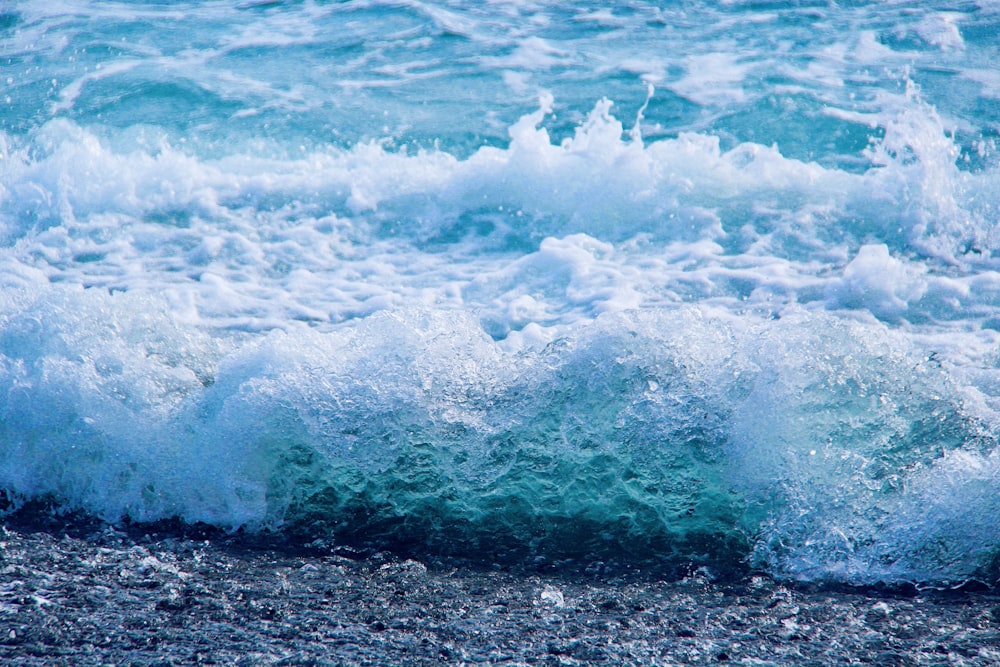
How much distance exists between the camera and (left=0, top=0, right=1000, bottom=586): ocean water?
10.7ft

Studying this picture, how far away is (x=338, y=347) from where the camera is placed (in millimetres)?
3883

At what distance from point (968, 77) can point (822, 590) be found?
7060 mm

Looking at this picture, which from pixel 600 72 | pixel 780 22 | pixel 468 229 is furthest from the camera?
pixel 780 22

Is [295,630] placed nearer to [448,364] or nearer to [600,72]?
[448,364]

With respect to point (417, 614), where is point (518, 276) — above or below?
above

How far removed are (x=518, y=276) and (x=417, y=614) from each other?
10.6ft

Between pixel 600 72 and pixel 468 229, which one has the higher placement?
pixel 600 72

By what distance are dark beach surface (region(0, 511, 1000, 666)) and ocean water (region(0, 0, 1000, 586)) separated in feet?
0.51

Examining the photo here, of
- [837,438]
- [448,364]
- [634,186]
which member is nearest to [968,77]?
[634,186]

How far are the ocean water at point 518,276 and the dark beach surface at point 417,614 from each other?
0.16m

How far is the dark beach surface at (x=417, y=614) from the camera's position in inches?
98.2

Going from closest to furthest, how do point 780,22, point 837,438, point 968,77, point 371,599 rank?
point 371,599, point 837,438, point 968,77, point 780,22

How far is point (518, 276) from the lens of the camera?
18.5ft

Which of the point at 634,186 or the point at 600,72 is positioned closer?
the point at 634,186
